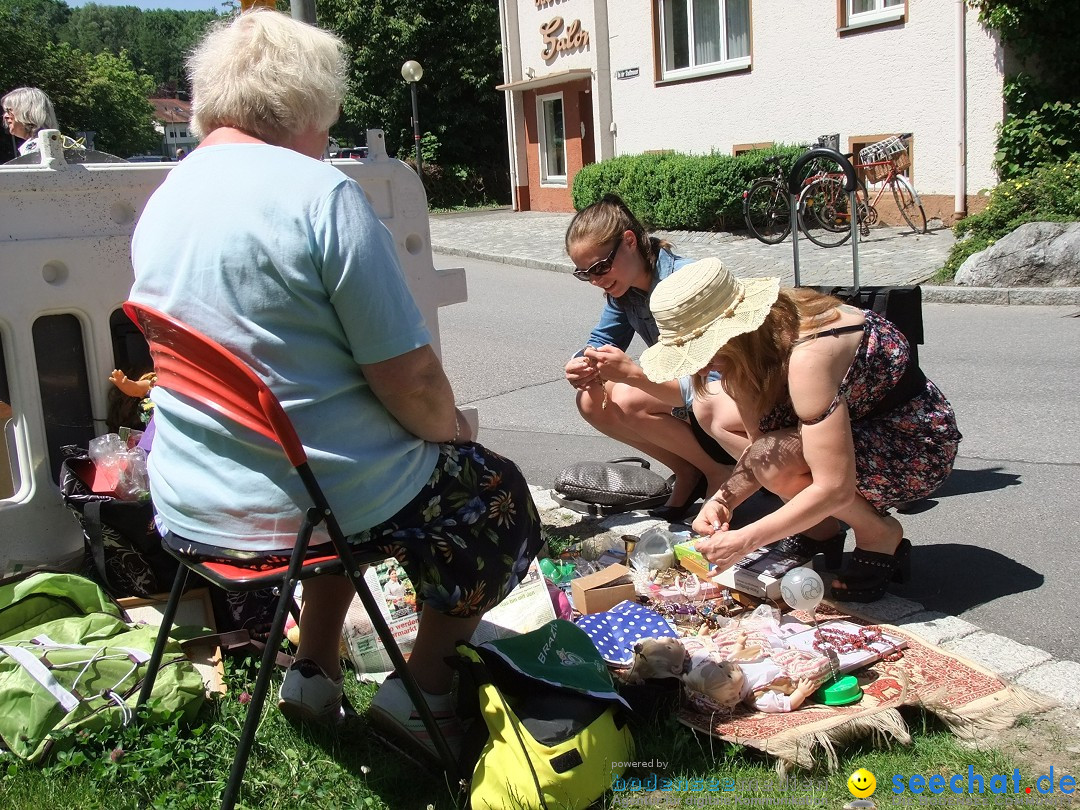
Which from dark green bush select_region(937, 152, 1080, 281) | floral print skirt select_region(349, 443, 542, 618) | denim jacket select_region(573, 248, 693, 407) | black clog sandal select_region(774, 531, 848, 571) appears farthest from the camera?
dark green bush select_region(937, 152, 1080, 281)

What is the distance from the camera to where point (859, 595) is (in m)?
3.27

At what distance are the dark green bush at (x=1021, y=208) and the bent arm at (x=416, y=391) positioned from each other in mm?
8741

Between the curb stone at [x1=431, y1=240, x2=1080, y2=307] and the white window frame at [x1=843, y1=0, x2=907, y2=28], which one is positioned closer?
the curb stone at [x1=431, y1=240, x2=1080, y2=307]

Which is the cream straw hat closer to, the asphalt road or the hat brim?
the hat brim

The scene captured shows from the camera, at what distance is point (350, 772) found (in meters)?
2.50

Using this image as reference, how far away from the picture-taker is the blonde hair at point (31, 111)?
739cm

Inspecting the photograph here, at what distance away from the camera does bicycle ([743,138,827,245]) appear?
44.9 feet

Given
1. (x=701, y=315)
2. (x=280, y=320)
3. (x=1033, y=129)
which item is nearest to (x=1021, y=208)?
(x=1033, y=129)

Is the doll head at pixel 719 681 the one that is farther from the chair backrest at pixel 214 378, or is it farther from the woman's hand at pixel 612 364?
Answer: the woman's hand at pixel 612 364

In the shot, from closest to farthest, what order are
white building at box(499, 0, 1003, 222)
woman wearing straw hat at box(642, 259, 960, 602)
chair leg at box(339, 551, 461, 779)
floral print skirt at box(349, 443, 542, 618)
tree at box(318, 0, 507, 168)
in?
chair leg at box(339, 551, 461, 779) → floral print skirt at box(349, 443, 542, 618) → woman wearing straw hat at box(642, 259, 960, 602) → white building at box(499, 0, 1003, 222) → tree at box(318, 0, 507, 168)

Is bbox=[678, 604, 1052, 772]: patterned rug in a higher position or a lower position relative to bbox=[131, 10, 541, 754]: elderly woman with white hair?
lower

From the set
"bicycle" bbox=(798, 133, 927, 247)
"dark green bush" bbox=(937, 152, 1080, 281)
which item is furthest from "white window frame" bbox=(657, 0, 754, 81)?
"dark green bush" bbox=(937, 152, 1080, 281)

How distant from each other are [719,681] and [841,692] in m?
0.32

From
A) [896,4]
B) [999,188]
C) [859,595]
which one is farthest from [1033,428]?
[896,4]
